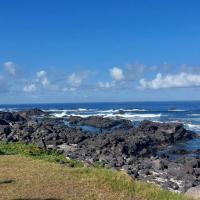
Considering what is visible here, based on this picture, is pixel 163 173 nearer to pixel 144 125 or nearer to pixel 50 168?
pixel 50 168

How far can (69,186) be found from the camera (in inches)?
667

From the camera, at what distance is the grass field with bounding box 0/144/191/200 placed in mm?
15812

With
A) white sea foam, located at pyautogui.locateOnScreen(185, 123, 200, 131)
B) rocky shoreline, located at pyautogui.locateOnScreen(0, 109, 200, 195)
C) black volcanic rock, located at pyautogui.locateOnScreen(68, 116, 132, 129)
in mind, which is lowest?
rocky shoreline, located at pyautogui.locateOnScreen(0, 109, 200, 195)

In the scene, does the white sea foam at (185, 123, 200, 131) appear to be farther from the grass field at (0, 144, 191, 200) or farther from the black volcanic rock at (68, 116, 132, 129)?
the grass field at (0, 144, 191, 200)

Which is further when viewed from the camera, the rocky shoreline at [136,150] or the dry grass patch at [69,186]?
the rocky shoreline at [136,150]

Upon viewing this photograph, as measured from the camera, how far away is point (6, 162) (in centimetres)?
2125

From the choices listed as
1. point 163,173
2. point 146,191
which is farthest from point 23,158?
point 163,173

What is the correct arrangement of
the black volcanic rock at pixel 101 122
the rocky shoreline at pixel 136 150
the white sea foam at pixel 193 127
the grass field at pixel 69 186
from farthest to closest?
the black volcanic rock at pixel 101 122 → the white sea foam at pixel 193 127 → the rocky shoreline at pixel 136 150 → the grass field at pixel 69 186

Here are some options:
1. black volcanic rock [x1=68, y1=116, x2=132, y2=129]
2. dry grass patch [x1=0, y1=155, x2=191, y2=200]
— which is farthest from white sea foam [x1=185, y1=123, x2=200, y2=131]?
dry grass patch [x1=0, y1=155, x2=191, y2=200]

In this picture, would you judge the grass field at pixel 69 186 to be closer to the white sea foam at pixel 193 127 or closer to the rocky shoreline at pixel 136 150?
the rocky shoreline at pixel 136 150

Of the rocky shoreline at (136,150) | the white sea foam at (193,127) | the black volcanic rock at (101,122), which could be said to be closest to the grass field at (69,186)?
the rocky shoreline at (136,150)

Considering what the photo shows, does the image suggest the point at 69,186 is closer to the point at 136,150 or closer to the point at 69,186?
the point at 69,186

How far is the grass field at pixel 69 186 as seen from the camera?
15.8 m

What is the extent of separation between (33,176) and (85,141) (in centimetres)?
2695
